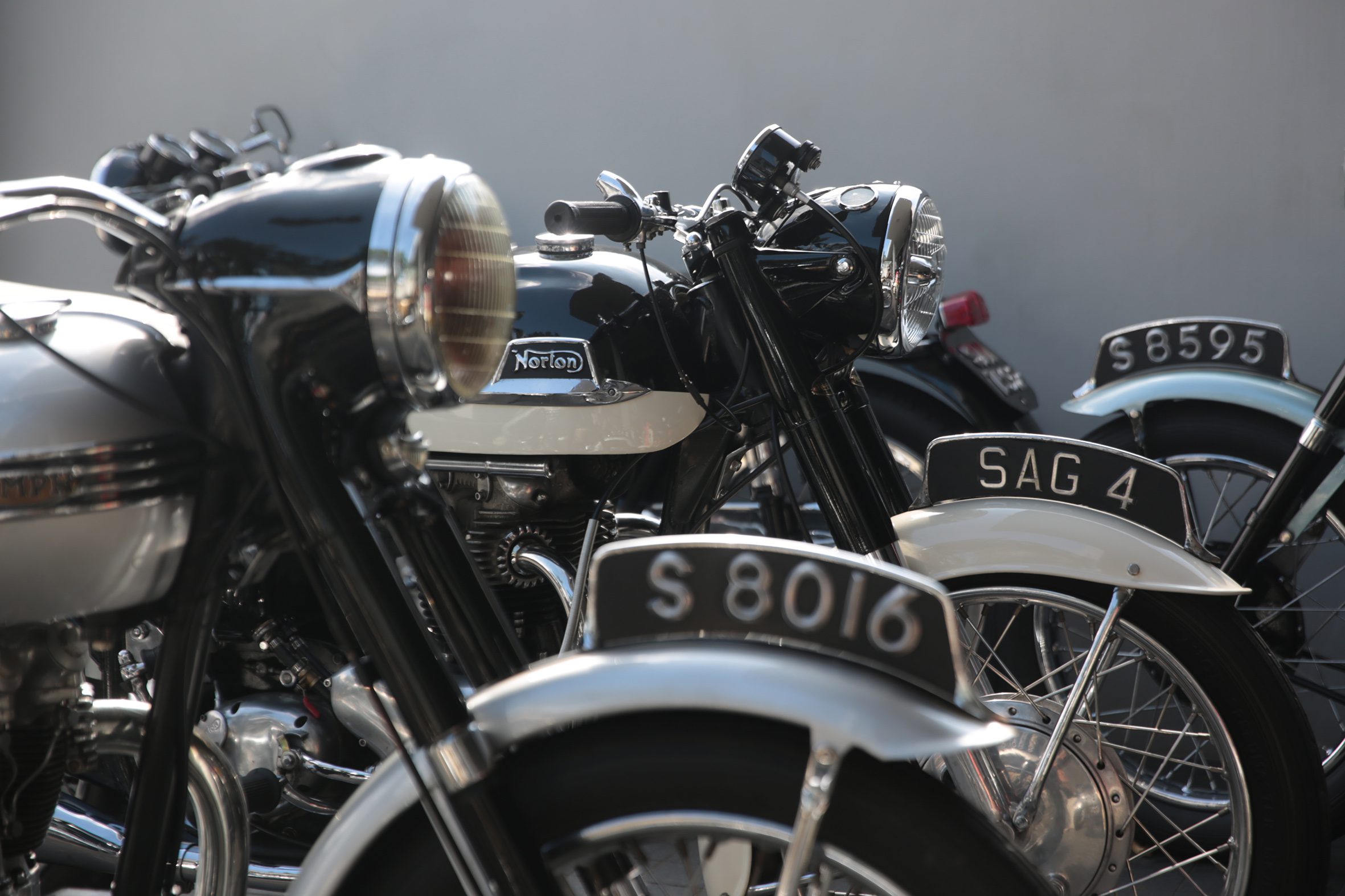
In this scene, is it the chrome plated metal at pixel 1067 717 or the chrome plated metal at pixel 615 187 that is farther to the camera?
the chrome plated metal at pixel 615 187

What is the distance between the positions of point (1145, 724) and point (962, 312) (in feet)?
3.86

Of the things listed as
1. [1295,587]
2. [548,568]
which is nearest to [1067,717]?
[548,568]

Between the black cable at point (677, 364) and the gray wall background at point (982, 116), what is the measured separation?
167 centimetres

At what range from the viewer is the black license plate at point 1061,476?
152cm

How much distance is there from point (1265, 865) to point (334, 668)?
1.40 meters

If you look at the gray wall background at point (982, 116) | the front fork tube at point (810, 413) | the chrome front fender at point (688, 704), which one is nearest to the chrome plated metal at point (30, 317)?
the chrome front fender at point (688, 704)

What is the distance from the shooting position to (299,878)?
0.78 metres

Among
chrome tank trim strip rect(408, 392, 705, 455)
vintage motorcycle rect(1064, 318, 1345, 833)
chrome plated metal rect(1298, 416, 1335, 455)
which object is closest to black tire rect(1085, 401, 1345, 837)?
vintage motorcycle rect(1064, 318, 1345, 833)

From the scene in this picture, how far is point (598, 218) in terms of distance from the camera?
151 cm

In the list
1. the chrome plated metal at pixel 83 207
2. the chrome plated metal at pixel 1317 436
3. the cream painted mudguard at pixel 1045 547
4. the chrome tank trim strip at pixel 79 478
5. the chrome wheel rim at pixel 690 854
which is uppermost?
the chrome plated metal at pixel 83 207

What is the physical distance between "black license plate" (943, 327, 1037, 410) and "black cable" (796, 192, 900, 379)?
3.57ft

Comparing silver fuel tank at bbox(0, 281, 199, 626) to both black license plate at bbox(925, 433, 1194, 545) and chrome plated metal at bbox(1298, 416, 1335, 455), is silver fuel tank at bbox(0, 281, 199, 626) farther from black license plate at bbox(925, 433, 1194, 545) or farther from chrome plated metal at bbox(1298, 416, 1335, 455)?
chrome plated metal at bbox(1298, 416, 1335, 455)

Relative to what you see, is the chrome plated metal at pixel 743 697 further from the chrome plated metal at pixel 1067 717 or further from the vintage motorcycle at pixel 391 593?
the chrome plated metal at pixel 1067 717

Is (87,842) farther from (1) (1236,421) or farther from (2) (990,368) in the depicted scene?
(1) (1236,421)
